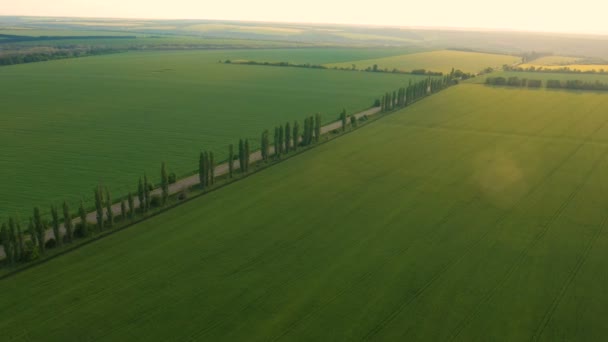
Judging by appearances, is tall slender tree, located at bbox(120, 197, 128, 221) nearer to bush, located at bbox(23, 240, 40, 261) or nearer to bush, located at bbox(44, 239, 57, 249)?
bush, located at bbox(44, 239, 57, 249)

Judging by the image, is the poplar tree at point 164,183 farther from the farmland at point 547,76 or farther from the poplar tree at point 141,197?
the farmland at point 547,76

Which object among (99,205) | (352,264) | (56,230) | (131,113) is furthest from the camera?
(131,113)

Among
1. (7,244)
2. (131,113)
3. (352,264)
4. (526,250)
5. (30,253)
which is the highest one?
(7,244)

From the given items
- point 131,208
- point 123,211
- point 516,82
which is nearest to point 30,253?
point 123,211

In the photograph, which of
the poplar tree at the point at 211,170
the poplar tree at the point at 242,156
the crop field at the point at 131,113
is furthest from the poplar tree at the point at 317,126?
the poplar tree at the point at 211,170

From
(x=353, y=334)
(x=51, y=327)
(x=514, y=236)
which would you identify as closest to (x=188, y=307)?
(x=51, y=327)

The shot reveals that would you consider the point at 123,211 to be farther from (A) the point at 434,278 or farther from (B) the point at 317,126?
(B) the point at 317,126

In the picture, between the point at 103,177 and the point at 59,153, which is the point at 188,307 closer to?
the point at 103,177
